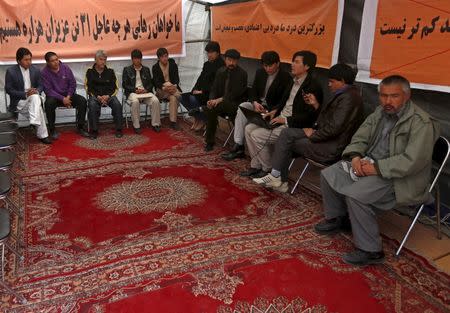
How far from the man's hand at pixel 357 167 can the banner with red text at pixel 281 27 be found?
1.61 meters

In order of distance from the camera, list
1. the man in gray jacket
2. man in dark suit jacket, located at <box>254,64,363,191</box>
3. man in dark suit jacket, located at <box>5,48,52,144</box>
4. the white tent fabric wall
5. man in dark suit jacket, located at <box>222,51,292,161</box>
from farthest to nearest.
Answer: the white tent fabric wall
man in dark suit jacket, located at <box>5,48,52,144</box>
man in dark suit jacket, located at <box>222,51,292,161</box>
man in dark suit jacket, located at <box>254,64,363,191</box>
the man in gray jacket

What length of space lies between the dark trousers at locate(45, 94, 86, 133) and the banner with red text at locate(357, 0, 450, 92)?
411cm

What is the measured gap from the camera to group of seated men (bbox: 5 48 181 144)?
534cm

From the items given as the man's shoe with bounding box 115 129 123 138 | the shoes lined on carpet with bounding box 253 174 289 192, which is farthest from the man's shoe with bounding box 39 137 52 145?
the shoes lined on carpet with bounding box 253 174 289 192

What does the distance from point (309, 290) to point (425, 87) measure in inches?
77.0

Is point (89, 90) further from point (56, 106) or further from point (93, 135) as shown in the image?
point (93, 135)

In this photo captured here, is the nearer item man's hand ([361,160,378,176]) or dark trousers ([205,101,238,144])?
man's hand ([361,160,378,176])

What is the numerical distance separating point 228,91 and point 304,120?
60.0 inches

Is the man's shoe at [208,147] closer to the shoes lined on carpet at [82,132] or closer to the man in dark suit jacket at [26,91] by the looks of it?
the shoes lined on carpet at [82,132]

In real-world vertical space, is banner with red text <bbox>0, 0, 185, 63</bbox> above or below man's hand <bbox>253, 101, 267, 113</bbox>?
above

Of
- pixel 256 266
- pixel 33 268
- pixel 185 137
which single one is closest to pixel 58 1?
pixel 185 137

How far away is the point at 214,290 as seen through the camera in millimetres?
2316

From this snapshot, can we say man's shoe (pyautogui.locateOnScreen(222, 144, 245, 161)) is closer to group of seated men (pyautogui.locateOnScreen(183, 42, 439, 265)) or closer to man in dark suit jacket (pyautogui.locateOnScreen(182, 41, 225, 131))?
group of seated men (pyautogui.locateOnScreen(183, 42, 439, 265))

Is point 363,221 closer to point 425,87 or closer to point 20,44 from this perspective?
point 425,87
